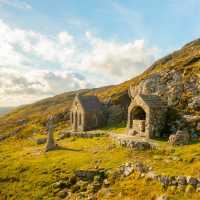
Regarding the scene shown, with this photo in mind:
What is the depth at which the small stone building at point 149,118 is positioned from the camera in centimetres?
4503

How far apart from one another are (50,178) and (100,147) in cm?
1133

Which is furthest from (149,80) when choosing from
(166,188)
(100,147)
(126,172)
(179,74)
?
(166,188)

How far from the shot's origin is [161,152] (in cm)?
3603

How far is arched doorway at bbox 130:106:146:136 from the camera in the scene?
46.9 metres

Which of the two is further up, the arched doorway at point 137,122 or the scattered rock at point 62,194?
the arched doorway at point 137,122

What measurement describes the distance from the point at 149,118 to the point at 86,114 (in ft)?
68.2

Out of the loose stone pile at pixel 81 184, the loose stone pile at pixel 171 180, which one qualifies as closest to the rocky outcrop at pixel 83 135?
the loose stone pile at pixel 81 184

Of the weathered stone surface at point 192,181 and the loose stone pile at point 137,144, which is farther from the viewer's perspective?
the loose stone pile at point 137,144

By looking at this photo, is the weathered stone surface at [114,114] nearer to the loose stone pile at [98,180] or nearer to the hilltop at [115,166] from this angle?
the hilltop at [115,166]

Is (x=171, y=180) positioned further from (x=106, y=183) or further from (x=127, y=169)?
(x=106, y=183)

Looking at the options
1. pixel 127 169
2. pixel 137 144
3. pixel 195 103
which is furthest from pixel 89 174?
pixel 195 103

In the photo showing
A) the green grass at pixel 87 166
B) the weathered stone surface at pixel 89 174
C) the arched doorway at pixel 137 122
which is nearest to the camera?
the green grass at pixel 87 166

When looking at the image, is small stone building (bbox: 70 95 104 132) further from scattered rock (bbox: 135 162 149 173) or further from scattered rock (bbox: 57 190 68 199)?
scattered rock (bbox: 135 162 149 173)

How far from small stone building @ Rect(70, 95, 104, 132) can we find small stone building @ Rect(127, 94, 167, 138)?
48.7ft
